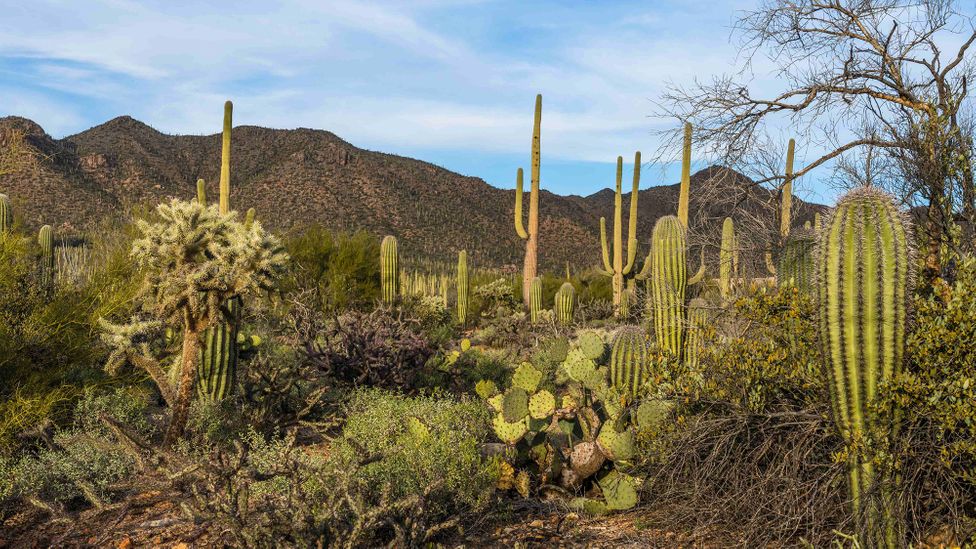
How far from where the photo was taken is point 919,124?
655 cm

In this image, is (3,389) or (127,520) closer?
(127,520)

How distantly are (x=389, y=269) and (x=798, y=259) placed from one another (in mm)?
12568

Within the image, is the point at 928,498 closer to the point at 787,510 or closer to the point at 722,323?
the point at 787,510

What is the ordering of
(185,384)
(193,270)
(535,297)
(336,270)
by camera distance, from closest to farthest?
1. (193,270)
2. (185,384)
3. (336,270)
4. (535,297)

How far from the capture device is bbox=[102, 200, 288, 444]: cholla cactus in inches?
213

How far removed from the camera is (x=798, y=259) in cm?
680

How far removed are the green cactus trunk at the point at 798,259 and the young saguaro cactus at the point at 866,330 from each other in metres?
2.47

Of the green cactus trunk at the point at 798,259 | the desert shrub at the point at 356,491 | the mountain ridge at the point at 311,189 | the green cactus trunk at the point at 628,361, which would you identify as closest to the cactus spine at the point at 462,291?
the green cactus trunk at the point at 628,361

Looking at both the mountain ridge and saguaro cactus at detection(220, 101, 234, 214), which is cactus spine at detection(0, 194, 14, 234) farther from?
the mountain ridge

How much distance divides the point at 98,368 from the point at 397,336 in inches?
116

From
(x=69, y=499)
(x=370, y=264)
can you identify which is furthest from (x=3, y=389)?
(x=370, y=264)

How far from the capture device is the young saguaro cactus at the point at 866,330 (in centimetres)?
403

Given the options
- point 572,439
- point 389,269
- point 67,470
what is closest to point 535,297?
point 389,269

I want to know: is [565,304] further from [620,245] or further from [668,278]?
[668,278]
